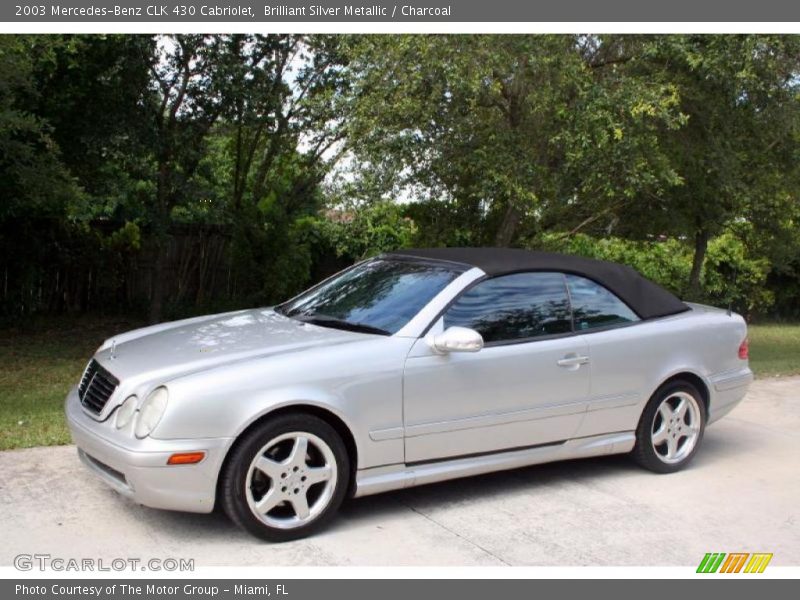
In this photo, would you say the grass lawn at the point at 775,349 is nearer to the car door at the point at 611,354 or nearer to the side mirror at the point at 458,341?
the car door at the point at 611,354

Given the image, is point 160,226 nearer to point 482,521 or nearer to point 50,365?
point 50,365

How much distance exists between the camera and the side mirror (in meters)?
5.06

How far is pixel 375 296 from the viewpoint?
5719mm

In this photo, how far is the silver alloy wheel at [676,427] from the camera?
20.3 feet

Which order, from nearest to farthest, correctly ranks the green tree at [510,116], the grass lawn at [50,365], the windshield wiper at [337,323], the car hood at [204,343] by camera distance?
the car hood at [204,343] < the windshield wiper at [337,323] < the grass lawn at [50,365] < the green tree at [510,116]

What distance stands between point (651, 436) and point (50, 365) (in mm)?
8287

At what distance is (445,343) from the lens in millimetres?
5082

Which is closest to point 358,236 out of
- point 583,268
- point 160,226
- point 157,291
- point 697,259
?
point 157,291

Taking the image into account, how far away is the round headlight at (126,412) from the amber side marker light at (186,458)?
38 cm

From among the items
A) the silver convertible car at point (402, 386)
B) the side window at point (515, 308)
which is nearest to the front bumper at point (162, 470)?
the silver convertible car at point (402, 386)

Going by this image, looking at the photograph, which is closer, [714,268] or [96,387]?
[96,387]

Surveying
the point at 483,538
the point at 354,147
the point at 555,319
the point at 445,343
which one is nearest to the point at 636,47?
the point at 354,147

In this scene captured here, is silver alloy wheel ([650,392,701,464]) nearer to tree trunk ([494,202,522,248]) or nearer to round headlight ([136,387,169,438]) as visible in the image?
round headlight ([136,387,169,438])

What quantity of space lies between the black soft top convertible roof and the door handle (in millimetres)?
635
